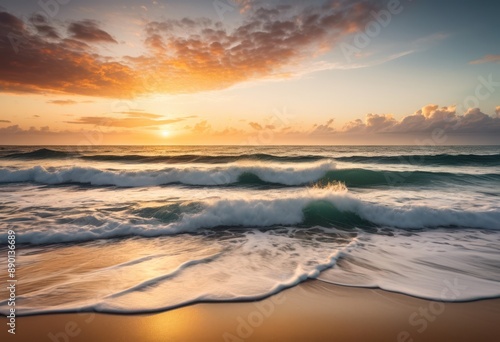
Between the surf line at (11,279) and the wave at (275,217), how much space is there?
0.80 meters

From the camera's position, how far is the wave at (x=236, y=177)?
693 inches

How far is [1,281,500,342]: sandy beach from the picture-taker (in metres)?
3.02

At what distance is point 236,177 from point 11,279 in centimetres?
1483

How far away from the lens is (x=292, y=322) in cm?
328

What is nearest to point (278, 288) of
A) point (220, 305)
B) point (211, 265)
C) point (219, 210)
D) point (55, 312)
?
point (220, 305)

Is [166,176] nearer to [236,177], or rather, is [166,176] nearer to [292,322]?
[236,177]

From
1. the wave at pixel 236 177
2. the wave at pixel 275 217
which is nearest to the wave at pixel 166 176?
the wave at pixel 236 177

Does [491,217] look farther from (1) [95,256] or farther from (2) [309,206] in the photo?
(1) [95,256]

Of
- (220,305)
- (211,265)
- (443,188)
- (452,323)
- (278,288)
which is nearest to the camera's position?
(452,323)

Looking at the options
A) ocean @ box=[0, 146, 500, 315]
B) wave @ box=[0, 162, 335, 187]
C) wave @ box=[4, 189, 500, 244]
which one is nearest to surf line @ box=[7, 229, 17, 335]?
ocean @ box=[0, 146, 500, 315]

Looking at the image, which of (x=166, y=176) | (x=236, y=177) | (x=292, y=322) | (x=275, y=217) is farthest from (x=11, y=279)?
(x=236, y=177)

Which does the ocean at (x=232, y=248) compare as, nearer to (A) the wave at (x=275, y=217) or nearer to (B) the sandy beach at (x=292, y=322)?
(A) the wave at (x=275, y=217)

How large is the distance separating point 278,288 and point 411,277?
2.44 m

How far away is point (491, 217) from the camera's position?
28.3 ft
